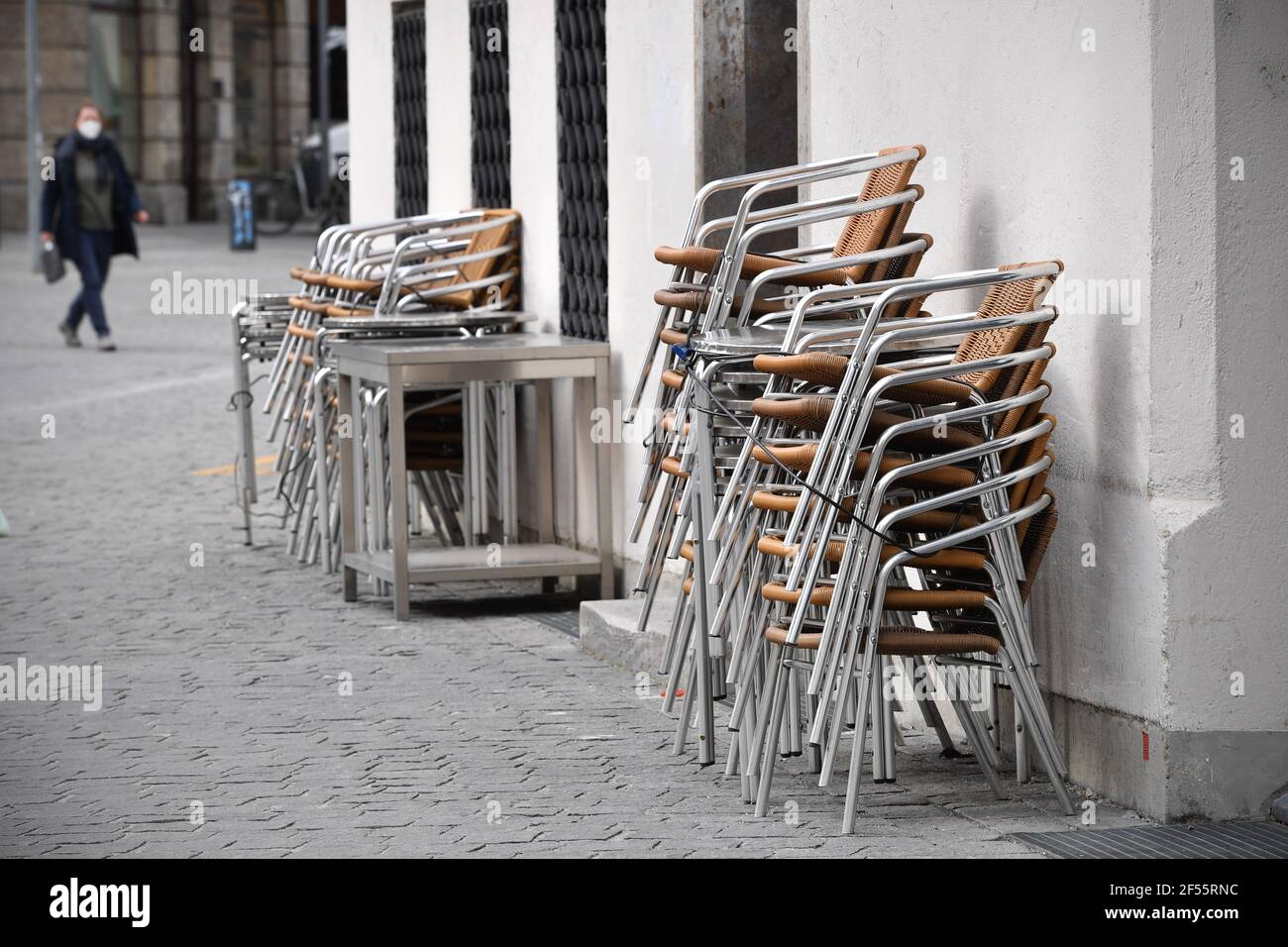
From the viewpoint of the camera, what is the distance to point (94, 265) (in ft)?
64.3

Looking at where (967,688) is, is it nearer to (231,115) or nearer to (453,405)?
(453,405)

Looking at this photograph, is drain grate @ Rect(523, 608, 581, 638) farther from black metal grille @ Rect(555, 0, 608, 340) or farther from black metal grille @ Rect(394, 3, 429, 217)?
black metal grille @ Rect(394, 3, 429, 217)

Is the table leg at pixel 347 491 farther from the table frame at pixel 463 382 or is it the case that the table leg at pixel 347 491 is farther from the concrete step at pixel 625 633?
the concrete step at pixel 625 633

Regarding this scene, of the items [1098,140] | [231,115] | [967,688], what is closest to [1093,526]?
[967,688]

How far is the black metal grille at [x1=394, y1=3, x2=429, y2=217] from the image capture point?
40.6 feet

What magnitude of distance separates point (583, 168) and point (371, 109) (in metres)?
3.74

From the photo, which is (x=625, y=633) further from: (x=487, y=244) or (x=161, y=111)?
(x=161, y=111)

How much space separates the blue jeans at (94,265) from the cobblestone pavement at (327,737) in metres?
7.81

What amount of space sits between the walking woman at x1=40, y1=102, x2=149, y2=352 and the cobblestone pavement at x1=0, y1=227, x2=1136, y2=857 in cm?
782

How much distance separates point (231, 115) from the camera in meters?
43.1

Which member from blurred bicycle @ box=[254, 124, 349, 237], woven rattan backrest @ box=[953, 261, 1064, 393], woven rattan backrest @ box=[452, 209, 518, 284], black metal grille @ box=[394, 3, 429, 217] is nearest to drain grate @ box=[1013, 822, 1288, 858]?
woven rattan backrest @ box=[953, 261, 1064, 393]
